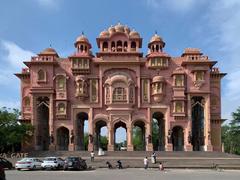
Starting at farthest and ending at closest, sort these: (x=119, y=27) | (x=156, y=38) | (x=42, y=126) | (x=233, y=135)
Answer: (x=233, y=135)
(x=119, y=27)
(x=156, y=38)
(x=42, y=126)

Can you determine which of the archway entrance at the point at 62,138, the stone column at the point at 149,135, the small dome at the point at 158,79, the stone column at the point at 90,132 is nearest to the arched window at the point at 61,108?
the archway entrance at the point at 62,138

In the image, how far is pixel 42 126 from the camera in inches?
2598

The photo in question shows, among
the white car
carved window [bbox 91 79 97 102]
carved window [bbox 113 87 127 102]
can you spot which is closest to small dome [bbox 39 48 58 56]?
carved window [bbox 91 79 97 102]

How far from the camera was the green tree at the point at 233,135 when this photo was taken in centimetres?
8425

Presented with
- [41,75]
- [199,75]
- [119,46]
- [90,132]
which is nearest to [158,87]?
[199,75]

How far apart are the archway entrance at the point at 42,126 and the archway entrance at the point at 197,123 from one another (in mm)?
21812

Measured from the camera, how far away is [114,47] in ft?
221

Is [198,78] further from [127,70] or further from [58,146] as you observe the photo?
[58,146]

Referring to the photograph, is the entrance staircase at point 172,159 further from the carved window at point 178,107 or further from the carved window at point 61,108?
the carved window at point 178,107

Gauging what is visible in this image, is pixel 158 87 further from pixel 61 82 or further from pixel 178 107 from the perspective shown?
pixel 61 82

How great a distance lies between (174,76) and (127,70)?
22.4 feet

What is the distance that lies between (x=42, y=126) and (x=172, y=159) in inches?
918

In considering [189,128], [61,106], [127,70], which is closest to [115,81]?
[127,70]

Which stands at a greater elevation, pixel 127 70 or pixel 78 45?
pixel 78 45
